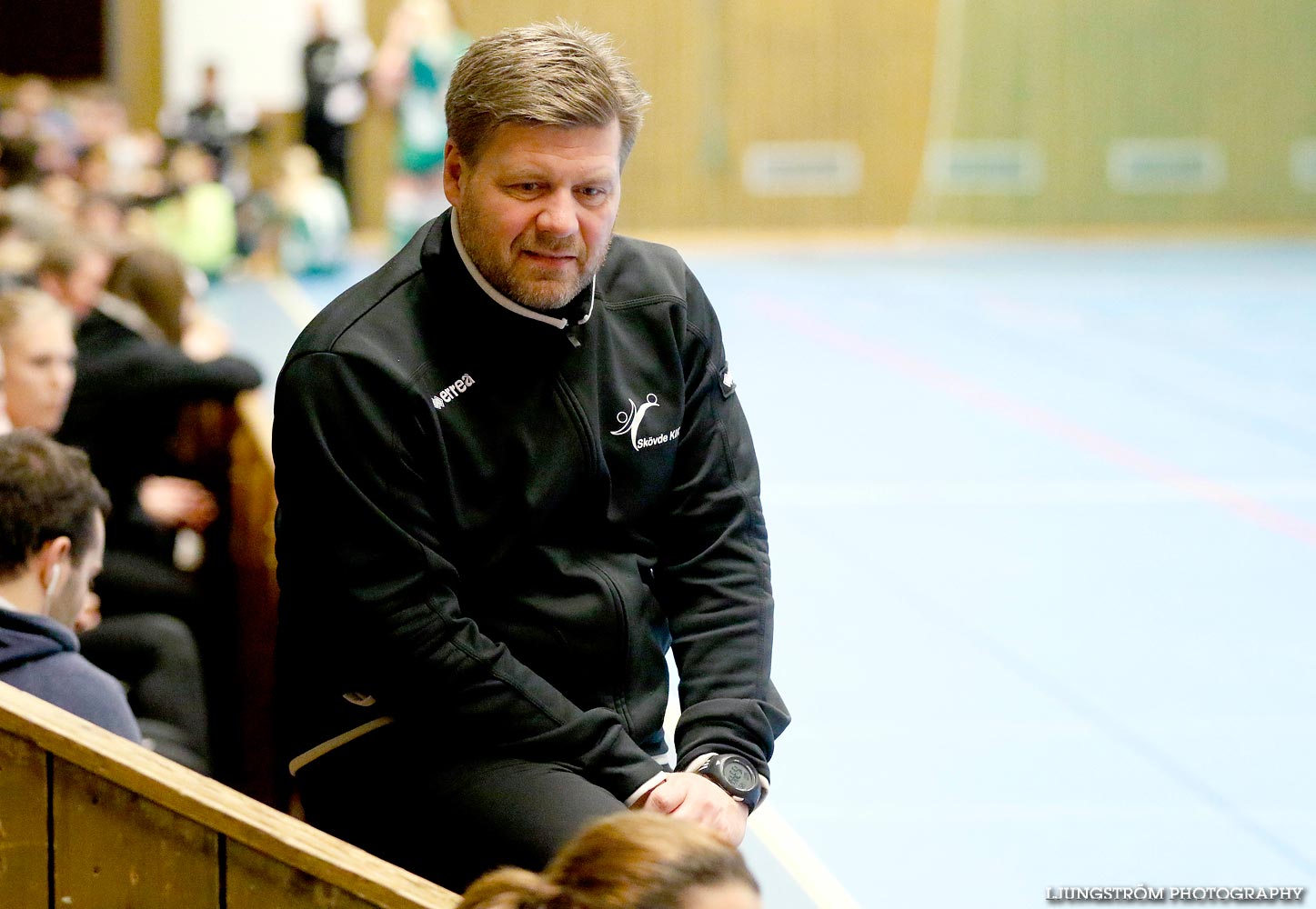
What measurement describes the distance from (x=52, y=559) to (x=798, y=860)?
1.65 metres

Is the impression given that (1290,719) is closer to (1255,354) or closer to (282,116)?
(1255,354)

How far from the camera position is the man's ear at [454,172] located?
194 cm

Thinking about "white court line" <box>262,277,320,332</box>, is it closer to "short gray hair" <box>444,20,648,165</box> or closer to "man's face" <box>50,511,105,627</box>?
"man's face" <box>50,511,105,627</box>

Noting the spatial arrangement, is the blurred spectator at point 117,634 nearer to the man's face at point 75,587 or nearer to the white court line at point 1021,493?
the man's face at point 75,587

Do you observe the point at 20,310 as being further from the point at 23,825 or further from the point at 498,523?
the point at 23,825

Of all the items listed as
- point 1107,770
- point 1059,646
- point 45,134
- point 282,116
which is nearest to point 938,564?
point 1059,646

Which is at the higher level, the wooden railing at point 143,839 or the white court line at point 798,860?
the wooden railing at point 143,839

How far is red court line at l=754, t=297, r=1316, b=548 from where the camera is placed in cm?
613

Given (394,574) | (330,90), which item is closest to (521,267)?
(394,574)

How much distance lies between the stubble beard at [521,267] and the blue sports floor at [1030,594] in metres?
1.54

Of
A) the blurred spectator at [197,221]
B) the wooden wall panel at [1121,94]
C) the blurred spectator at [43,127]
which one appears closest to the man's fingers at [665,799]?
the blurred spectator at [43,127]

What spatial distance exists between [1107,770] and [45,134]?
8532 millimetres

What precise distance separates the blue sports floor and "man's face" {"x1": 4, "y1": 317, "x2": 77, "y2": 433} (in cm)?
175

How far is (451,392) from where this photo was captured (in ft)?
6.26
